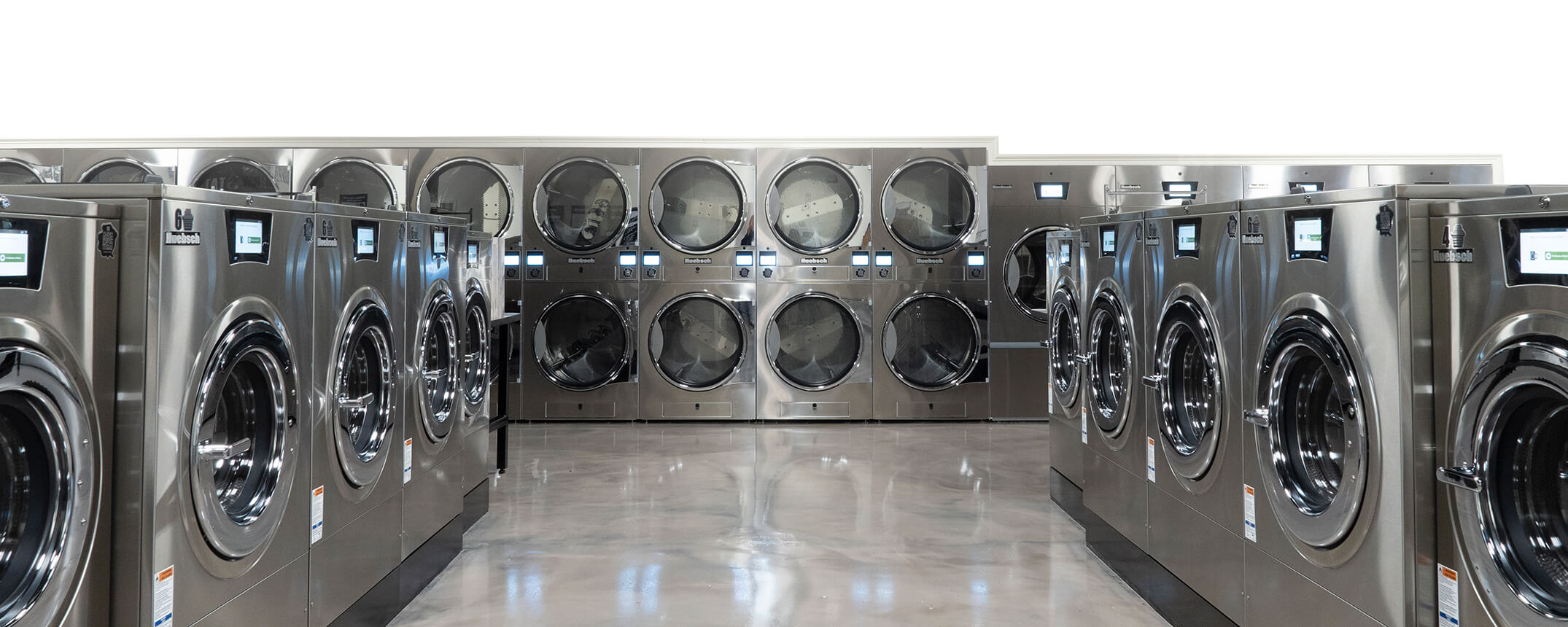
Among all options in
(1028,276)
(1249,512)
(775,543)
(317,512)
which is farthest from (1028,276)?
(317,512)

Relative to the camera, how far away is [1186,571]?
257 centimetres

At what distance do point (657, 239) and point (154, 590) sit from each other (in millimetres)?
4452

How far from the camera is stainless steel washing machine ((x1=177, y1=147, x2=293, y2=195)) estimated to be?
6195 mm

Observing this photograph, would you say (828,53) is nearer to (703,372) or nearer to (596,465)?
(703,372)

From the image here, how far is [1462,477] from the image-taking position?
1556mm

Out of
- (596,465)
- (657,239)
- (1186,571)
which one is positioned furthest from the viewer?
(657,239)

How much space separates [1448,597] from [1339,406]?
1.64ft

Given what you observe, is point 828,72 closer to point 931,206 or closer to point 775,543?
point 931,206

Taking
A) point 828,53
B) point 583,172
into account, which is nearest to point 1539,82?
point 828,53

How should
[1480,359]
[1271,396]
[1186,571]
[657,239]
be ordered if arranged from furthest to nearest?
[657,239], [1186,571], [1271,396], [1480,359]

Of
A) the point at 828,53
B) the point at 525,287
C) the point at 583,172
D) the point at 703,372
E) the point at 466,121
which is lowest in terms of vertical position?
the point at 703,372

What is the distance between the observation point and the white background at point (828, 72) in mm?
6324

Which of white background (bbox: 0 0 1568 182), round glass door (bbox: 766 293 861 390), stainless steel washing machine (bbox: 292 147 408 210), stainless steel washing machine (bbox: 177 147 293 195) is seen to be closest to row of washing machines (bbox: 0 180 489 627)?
round glass door (bbox: 766 293 861 390)

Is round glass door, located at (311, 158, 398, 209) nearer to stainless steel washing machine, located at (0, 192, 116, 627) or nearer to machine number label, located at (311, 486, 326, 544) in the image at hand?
machine number label, located at (311, 486, 326, 544)
